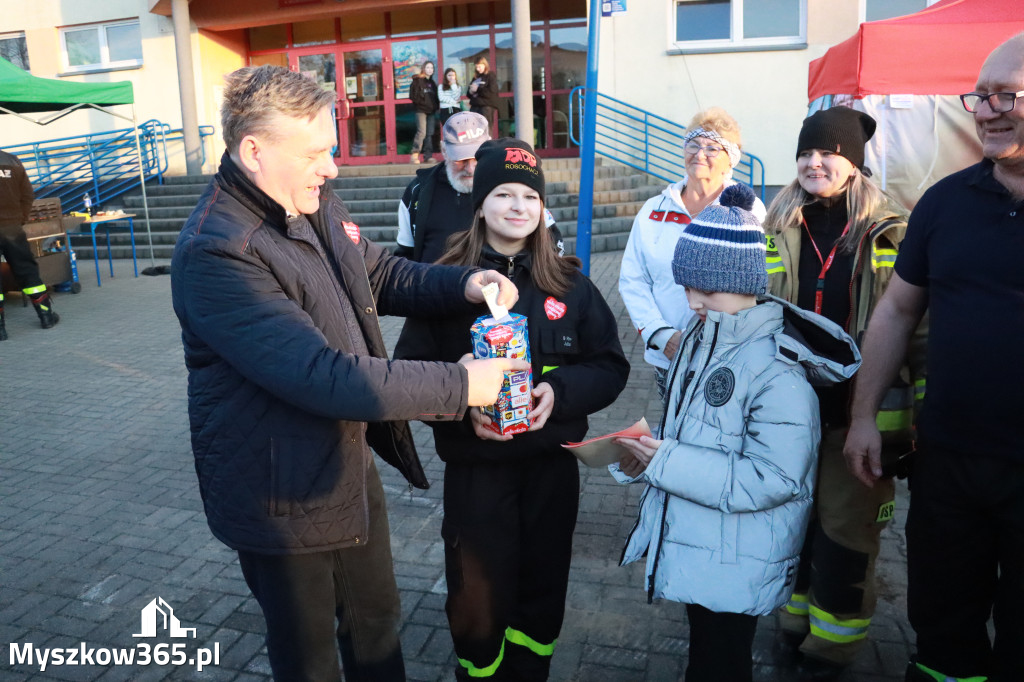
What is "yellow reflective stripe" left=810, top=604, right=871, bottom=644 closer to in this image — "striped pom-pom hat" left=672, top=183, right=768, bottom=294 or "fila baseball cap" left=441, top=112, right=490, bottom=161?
"striped pom-pom hat" left=672, top=183, right=768, bottom=294

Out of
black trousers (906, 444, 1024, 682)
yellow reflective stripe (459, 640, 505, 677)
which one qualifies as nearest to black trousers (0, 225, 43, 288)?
yellow reflective stripe (459, 640, 505, 677)

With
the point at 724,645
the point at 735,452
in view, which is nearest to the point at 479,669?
the point at 724,645

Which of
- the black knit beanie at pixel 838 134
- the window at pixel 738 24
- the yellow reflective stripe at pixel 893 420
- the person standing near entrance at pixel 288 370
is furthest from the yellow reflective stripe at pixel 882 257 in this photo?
the window at pixel 738 24

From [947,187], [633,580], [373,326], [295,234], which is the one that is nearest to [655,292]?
[633,580]

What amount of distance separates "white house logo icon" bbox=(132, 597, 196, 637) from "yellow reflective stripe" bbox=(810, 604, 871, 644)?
2.42m

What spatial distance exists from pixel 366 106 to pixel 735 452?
16.0m

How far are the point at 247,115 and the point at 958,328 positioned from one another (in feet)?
6.40

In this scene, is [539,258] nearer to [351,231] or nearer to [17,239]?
[351,231]

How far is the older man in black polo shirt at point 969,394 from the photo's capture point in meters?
2.07

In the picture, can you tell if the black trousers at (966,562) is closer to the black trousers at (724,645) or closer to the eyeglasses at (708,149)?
the black trousers at (724,645)

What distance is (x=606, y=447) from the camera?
2287mm

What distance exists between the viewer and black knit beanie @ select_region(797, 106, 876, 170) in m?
2.83

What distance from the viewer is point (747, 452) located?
2074mm

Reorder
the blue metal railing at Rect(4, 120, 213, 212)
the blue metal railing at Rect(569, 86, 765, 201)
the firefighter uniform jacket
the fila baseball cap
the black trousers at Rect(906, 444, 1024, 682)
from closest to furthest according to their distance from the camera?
the black trousers at Rect(906, 444, 1024, 682)
the fila baseball cap
the firefighter uniform jacket
the blue metal railing at Rect(569, 86, 765, 201)
the blue metal railing at Rect(4, 120, 213, 212)
